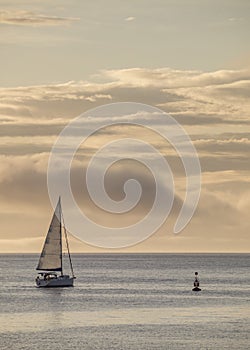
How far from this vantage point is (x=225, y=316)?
5645 inches

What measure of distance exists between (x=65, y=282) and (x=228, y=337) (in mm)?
82688

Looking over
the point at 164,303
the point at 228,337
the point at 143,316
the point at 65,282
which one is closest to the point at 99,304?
the point at 164,303

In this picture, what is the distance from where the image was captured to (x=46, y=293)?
190000 mm

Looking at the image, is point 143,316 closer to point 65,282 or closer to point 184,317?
point 184,317

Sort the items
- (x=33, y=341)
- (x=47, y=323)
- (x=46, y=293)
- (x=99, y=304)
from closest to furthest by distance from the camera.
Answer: (x=33, y=341)
(x=47, y=323)
(x=99, y=304)
(x=46, y=293)

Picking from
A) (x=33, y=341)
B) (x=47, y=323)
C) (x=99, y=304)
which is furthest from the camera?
(x=99, y=304)

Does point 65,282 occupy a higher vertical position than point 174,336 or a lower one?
higher

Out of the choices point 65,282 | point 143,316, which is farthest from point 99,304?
point 65,282

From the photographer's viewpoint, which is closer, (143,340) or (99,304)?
(143,340)

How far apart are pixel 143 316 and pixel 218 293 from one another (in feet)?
169

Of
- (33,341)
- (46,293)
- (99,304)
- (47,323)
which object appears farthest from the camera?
(46,293)

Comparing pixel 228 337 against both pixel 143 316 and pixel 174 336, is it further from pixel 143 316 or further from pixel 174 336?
pixel 143 316

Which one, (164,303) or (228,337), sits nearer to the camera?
(228,337)

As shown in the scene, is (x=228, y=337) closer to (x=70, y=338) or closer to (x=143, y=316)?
(x=70, y=338)
